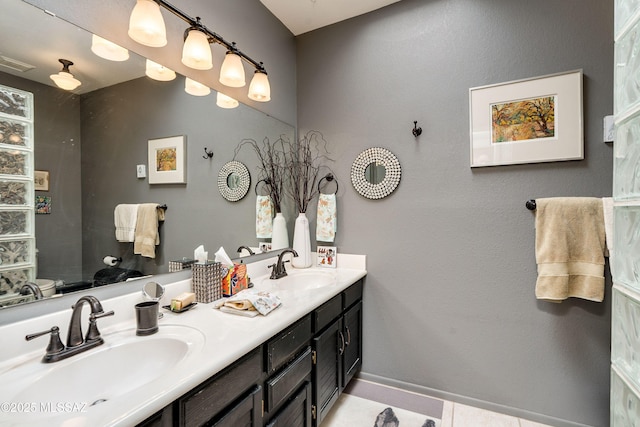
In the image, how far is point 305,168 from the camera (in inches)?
90.0

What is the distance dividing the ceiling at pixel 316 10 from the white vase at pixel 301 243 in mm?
1468

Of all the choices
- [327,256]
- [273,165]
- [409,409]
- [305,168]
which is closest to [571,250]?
[409,409]

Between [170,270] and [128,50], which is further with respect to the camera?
[170,270]

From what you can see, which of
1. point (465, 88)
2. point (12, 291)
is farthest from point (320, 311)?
point (465, 88)

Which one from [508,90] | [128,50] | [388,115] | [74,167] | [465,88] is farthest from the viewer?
[388,115]

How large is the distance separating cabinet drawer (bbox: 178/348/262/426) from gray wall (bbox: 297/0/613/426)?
1.26 metres

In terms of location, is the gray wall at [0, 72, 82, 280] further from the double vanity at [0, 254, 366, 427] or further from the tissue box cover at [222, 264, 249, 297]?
the tissue box cover at [222, 264, 249, 297]

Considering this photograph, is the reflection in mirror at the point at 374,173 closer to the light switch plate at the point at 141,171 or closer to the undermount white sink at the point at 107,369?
the light switch plate at the point at 141,171

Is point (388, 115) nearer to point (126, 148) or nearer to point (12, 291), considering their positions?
point (126, 148)

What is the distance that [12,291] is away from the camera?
2.90 ft

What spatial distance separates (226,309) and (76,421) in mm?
633

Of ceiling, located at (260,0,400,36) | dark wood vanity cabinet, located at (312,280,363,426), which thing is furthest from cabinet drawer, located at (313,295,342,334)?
ceiling, located at (260,0,400,36)

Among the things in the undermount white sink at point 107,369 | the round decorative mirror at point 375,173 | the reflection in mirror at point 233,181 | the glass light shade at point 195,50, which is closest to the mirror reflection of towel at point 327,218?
the round decorative mirror at point 375,173

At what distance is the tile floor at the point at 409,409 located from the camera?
167 centimetres
